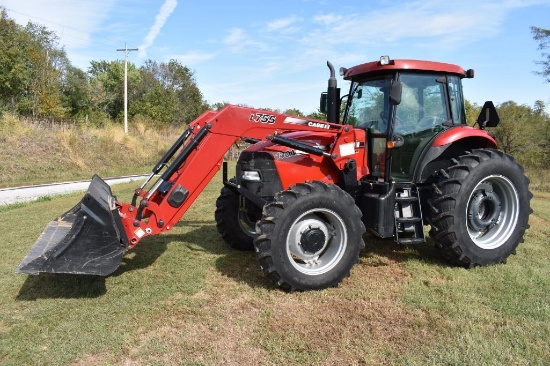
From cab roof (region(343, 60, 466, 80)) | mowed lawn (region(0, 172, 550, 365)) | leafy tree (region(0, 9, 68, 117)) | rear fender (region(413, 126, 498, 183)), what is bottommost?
mowed lawn (region(0, 172, 550, 365))

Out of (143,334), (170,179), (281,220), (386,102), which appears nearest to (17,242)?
(170,179)

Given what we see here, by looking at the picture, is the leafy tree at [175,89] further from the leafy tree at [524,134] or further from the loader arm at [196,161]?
the loader arm at [196,161]

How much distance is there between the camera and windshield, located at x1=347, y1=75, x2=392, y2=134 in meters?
5.24

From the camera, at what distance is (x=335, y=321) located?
147 inches

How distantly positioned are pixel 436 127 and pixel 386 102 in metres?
0.73

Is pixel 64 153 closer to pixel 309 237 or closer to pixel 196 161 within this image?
pixel 196 161

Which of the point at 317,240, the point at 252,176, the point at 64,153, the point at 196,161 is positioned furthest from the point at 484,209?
the point at 64,153

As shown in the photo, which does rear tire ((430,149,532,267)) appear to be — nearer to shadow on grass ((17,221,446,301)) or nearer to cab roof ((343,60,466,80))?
shadow on grass ((17,221,446,301))

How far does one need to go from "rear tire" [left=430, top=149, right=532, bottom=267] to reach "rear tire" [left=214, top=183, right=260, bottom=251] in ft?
7.81

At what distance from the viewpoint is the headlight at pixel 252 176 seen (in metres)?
5.07

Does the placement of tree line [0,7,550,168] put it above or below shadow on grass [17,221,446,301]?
above

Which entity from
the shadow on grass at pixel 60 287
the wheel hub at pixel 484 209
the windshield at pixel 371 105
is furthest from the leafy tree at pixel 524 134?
the shadow on grass at pixel 60 287

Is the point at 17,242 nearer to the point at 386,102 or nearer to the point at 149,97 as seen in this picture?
the point at 386,102

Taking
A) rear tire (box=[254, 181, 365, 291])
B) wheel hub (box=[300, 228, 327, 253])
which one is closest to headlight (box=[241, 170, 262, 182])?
rear tire (box=[254, 181, 365, 291])
